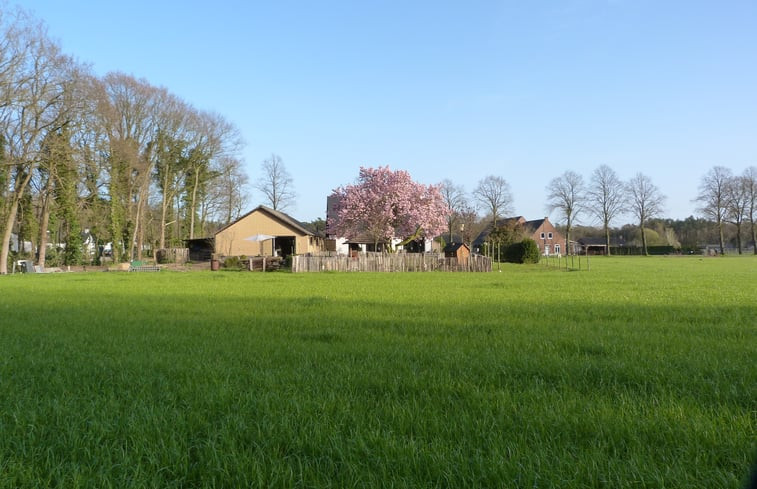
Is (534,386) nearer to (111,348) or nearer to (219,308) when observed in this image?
(111,348)

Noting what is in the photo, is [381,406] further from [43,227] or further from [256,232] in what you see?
[256,232]

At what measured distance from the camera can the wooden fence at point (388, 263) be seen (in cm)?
2780

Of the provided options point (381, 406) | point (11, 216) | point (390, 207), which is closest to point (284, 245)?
point (390, 207)

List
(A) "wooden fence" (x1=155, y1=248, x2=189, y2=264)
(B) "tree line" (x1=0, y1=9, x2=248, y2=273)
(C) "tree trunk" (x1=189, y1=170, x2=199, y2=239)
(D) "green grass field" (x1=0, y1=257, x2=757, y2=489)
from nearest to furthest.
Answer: (D) "green grass field" (x1=0, y1=257, x2=757, y2=489) → (B) "tree line" (x1=0, y1=9, x2=248, y2=273) → (A) "wooden fence" (x1=155, y1=248, x2=189, y2=264) → (C) "tree trunk" (x1=189, y1=170, x2=199, y2=239)

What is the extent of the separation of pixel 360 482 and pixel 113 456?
A: 151 centimetres

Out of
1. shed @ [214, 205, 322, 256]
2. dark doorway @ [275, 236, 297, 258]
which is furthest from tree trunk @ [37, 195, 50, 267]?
dark doorway @ [275, 236, 297, 258]

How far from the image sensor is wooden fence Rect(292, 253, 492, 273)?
27.8 meters

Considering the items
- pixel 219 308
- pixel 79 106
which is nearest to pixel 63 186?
pixel 79 106

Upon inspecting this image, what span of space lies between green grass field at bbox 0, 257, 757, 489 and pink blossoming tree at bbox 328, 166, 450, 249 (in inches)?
1141

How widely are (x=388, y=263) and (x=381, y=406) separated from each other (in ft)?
82.7

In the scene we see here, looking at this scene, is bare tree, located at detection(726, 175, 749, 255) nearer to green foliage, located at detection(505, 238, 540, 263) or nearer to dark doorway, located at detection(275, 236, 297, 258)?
green foliage, located at detection(505, 238, 540, 263)

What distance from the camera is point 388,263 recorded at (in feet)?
93.8

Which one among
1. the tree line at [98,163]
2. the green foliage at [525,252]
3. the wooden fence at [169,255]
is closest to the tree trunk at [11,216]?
the tree line at [98,163]

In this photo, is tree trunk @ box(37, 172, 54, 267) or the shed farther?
the shed
